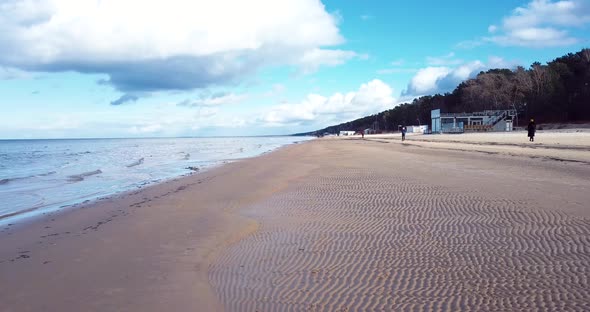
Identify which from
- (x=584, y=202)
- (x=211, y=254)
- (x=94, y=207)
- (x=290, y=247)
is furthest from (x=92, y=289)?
(x=584, y=202)

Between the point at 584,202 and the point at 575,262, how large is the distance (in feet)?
14.9

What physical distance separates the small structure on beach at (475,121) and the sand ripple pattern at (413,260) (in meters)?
64.7

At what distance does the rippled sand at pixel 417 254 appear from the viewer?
420 centimetres

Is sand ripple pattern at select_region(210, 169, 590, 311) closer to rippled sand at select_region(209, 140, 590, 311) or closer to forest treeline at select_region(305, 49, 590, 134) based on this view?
rippled sand at select_region(209, 140, 590, 311)

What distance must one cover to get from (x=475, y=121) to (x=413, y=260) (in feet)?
259

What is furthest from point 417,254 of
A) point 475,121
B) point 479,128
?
point 475,121

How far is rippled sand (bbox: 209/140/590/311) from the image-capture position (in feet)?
13.8

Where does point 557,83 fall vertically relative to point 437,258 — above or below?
above

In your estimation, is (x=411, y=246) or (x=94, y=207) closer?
(x=411, y=246)

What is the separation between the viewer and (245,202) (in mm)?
11547

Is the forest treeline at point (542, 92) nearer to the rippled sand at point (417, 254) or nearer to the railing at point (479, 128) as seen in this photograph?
the railing at point (479, 128)

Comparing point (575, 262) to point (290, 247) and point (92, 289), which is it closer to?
point (290, 247)

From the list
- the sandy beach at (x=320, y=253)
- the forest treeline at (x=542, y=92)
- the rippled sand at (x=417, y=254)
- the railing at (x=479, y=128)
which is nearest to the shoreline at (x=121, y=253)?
the sandy beach at (x=320, y=253)

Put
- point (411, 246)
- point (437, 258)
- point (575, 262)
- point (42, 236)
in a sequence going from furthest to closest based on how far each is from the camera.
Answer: point (42, 236) < point (411, 246) < point (437, 258) < point (575, 262)
